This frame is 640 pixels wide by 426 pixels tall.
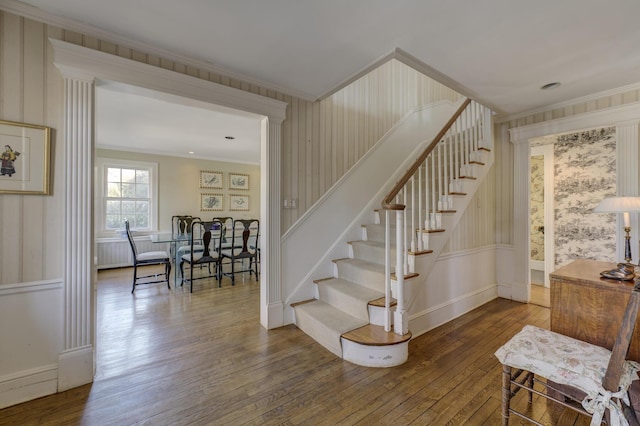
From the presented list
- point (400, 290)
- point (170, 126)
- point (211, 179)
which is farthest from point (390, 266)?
point (211, 179)

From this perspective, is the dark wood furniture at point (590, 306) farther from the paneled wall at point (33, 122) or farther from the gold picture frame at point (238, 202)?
the gold picture frame at point (238, 202)

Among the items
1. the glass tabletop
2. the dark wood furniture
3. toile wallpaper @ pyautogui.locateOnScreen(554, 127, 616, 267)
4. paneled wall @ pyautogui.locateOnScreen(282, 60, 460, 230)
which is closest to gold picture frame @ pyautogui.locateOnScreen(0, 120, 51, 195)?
paneled wall @ pyautogui.locateOnScreen(282, 60, 460, 230)

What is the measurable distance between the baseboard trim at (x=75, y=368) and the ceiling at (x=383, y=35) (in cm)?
229

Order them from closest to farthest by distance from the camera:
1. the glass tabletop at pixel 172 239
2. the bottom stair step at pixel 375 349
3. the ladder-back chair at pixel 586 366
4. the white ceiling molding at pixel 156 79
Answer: the ladder-back chair at pixel 586 366, the white ceiling molding at pixel 156 79, the bottom stair step at pixel 375 349, the glass tabletop at pixel 172 239

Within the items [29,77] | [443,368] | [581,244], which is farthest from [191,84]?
[581,244]

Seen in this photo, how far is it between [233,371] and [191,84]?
7.74ft

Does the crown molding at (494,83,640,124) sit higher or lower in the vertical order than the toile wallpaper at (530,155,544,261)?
higher

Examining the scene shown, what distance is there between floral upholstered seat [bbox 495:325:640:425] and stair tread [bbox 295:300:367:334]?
1.17 m

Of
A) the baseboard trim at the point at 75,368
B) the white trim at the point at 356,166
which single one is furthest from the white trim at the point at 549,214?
the baseboard trim at the point at 75,368

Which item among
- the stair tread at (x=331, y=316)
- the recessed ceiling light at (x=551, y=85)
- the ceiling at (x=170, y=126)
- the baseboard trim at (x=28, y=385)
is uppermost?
the ceiling at (x=170, y=126)

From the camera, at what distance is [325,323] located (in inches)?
95.3

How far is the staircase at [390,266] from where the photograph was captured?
7.12 feet

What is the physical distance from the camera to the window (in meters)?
5.52

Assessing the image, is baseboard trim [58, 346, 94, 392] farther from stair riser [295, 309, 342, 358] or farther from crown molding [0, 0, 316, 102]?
crown molding [0, 0, 316, 102]
